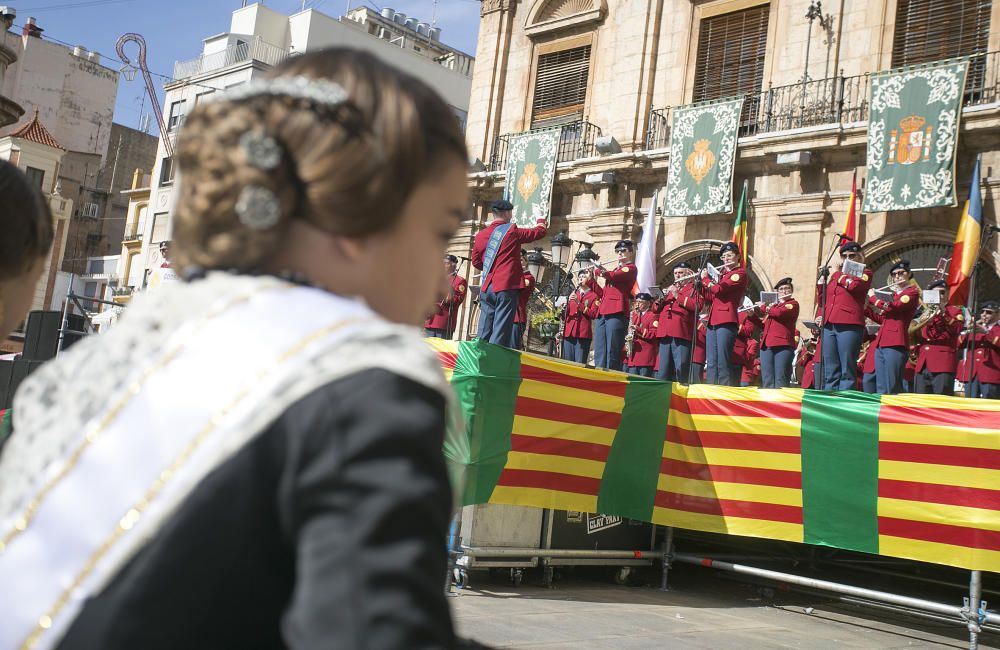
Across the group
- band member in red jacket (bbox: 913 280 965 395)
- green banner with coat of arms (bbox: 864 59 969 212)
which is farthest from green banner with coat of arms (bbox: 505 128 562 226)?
band member in red jacket (bbox: 913 280 965 395)

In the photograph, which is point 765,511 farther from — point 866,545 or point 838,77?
point 838,77

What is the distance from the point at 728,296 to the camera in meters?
13.0

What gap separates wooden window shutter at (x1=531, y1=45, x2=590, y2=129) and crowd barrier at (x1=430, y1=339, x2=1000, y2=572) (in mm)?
14336

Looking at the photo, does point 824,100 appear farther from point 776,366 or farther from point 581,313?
point 776,366

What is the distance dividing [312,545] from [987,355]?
550 inches

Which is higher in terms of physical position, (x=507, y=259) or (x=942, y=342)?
(x=507, y=259)

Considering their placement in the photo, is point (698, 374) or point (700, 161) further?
point (700, 161)

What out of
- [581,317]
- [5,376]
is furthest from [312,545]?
[5,376]

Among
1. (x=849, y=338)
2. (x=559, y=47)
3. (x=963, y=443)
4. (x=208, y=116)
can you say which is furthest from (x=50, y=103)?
(x=208, y=116)

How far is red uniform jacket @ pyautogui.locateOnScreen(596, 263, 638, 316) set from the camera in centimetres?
1355

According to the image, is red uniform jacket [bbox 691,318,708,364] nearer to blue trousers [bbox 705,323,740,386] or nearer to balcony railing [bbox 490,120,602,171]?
blue trousers [bbox 705,323,740,386]

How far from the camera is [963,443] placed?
7.70 m

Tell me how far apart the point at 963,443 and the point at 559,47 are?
17503mm

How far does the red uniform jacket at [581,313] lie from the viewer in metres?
14.6
